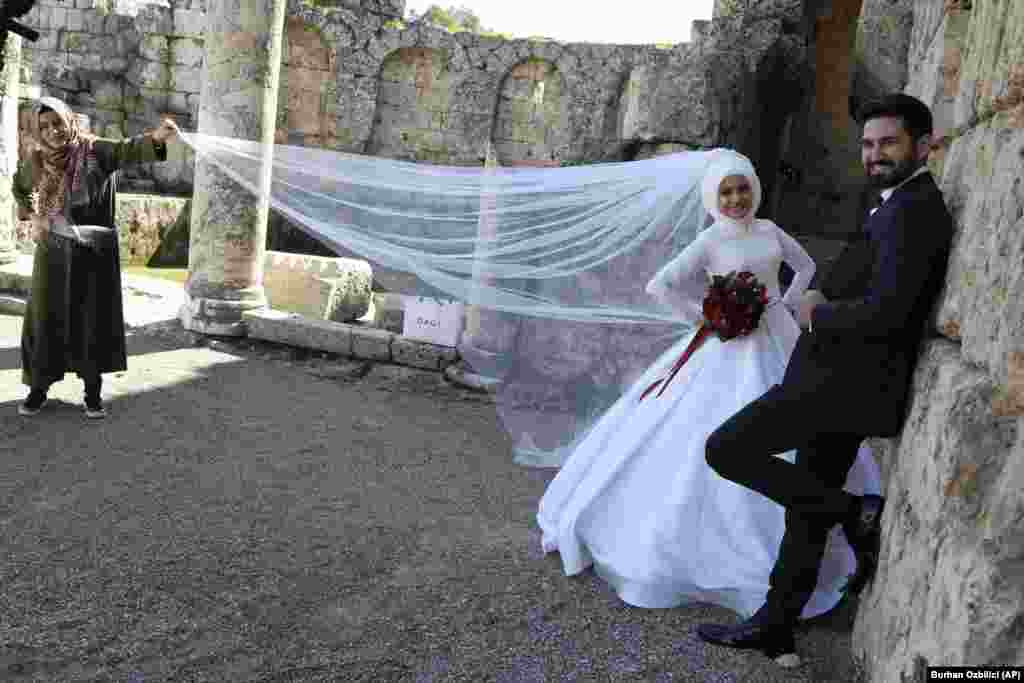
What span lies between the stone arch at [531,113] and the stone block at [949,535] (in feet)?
44.1

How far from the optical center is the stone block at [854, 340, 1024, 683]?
1841mm

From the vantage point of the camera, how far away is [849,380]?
2.75m

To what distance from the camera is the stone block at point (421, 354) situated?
7105 millimetres

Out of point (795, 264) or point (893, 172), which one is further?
point (795, 264)

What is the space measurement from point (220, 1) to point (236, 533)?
5.35 metres

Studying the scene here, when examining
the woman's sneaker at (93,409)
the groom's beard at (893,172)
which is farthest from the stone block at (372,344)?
the groom's beard at (893,172)

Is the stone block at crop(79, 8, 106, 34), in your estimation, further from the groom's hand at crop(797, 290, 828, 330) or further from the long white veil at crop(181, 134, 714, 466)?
the groom's hand at crop(797, 290, 828, 330)

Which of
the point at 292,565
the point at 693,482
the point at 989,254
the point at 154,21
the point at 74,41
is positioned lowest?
the point at 292,565

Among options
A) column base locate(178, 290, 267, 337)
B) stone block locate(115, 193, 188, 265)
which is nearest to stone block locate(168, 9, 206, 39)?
stone block locate(115, 193, 188, 265)

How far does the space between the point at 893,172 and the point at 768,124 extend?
4.52m

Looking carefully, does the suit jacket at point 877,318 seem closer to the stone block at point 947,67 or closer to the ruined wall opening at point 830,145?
the stone block at point 947,67

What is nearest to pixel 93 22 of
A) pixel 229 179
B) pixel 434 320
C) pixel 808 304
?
pixel 229 179

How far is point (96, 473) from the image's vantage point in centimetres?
439

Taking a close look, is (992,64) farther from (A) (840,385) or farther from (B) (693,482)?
(B) (693,482)
